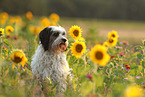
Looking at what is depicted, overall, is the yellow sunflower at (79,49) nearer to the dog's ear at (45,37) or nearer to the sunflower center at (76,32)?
the sunflower center at (76,32)

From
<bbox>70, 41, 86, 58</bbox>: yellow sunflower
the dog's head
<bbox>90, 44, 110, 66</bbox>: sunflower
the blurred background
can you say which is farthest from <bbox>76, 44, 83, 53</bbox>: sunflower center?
the blurred background

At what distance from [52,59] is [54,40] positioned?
0.38 m

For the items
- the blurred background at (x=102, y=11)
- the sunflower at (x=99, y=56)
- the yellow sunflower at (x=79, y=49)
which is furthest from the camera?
the blurred background at (x=102, y=11)

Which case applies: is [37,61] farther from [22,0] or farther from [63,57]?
[22,0]

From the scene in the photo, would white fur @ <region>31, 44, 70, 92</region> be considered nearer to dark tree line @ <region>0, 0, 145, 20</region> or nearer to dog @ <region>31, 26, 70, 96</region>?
dog @ <region>31, 26, 70, 96</region>

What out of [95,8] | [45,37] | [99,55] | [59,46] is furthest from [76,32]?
[95,8]

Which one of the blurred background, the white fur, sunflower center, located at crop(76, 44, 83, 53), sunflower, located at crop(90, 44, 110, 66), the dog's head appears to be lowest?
the white fur

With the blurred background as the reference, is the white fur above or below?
below

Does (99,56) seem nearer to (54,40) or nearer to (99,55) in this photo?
(99,55)

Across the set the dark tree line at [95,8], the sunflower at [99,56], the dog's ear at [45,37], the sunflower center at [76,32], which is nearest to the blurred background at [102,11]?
the dark tree line at [95,8]

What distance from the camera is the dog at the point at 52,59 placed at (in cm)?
381

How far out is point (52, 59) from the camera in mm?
3852

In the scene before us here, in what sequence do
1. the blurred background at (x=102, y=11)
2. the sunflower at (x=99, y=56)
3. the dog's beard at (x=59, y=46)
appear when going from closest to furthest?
the sunflower at (x=99, y=56)
the dog's beard at (x=59, y=46)
the blurred background at (x=102, y=11)

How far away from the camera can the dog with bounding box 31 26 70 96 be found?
381cm
